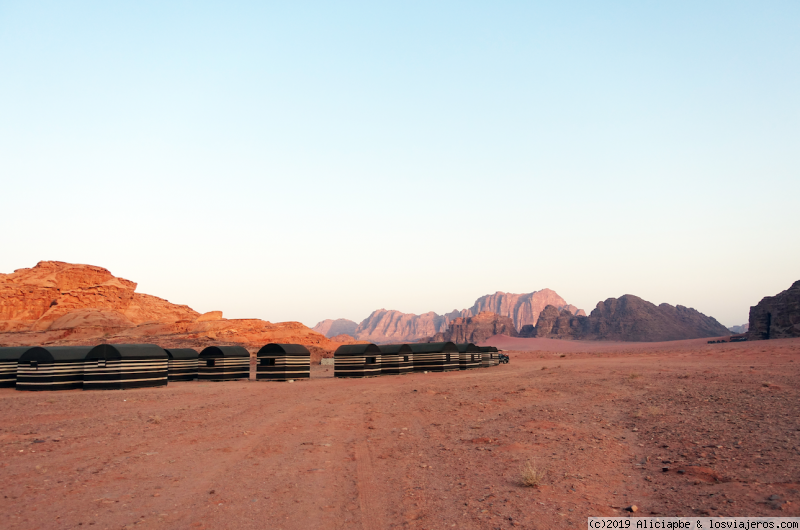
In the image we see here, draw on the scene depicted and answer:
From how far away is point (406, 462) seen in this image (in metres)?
12.2

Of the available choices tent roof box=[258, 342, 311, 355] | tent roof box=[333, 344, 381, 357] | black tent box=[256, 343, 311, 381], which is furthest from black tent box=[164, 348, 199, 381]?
tent roof box=[333, 344, 381, 357]

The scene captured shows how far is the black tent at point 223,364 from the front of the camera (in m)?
40.8

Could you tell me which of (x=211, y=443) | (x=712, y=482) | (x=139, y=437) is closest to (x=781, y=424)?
(x=712, y=482)

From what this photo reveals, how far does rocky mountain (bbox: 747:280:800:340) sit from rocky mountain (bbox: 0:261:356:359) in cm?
8481

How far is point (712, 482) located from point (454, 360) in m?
43.6

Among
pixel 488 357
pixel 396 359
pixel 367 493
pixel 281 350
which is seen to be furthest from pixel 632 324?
pixel 367 493

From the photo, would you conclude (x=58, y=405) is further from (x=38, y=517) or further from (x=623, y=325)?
(x=623, y=325)

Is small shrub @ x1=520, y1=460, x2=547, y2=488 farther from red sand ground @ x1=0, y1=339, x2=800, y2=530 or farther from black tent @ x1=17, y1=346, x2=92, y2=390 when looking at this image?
black tent @ x1=17, y1=346, x2=92, y2=390

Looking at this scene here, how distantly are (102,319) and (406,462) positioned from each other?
100 meters

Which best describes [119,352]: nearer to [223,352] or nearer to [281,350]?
[223,352]

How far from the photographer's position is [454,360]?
52.5m

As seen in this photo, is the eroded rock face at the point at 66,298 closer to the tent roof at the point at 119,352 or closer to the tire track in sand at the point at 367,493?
the tent roof at the point at 119,352

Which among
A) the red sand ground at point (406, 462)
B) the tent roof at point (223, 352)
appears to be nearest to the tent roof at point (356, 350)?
the tent roof at point (223, 352)

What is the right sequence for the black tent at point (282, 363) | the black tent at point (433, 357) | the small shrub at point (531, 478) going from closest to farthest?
1. the small shrub at point (531, 478)
2. the black tent at point (282, 363)
3. the black tent at point (433, 357)
